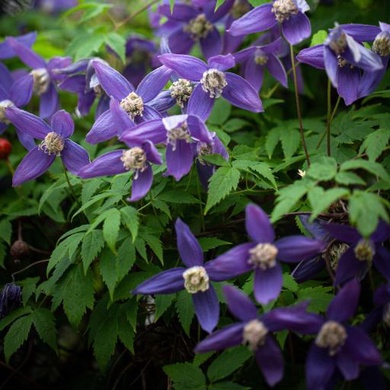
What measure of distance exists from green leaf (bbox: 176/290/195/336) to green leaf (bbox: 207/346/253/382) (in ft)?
0.33

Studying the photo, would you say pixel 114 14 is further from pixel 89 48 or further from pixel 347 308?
pixel 347 308

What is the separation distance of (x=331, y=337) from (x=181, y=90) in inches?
29.1

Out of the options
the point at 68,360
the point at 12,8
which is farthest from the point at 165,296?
the point at 12,8

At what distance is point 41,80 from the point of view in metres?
1.98

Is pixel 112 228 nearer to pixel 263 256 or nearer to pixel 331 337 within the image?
pixel 263 256

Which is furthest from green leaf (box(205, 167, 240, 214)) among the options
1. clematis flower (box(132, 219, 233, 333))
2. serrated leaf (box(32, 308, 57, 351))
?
serrated leaf (box(32, 308, 57, 351))

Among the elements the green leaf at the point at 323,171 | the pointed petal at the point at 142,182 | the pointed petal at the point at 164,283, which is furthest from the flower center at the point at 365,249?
the pointed petal at the point at 142,182

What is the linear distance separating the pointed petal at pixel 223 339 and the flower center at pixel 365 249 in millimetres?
289

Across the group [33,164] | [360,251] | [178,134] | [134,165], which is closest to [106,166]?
[134,165]

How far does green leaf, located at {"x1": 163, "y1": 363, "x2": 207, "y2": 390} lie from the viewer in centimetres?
126

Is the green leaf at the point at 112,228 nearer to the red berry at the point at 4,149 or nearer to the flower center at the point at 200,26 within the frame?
the red berry at the point at 4,149

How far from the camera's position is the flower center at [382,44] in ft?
4.53

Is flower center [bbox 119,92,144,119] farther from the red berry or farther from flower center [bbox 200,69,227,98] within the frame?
the red berry

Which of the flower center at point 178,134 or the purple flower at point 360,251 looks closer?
the purple flower at point 360,251
